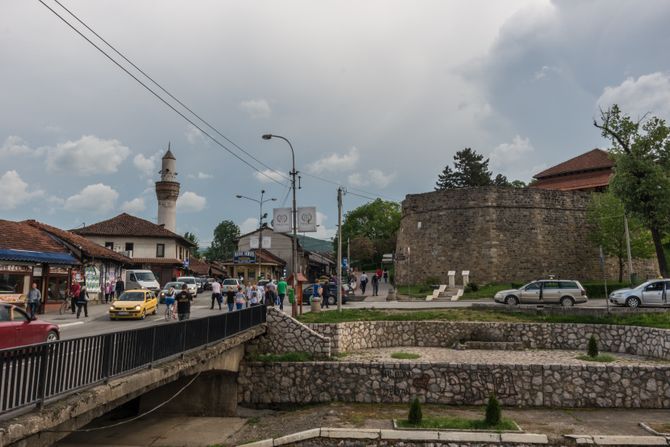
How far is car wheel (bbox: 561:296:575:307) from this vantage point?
26656 mm

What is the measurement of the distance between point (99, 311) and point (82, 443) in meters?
13.1

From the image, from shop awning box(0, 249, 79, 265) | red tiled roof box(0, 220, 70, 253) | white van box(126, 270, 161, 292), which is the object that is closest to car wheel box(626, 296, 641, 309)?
white van box(126, 270, 161, 292)

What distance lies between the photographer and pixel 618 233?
1547 inches

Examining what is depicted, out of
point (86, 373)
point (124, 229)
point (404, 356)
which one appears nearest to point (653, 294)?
point (404, 356)

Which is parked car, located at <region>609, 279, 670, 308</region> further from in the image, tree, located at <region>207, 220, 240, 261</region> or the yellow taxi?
tree, located at <region>207, 220, 240, 261</region>

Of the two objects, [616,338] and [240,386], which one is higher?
[616,338]

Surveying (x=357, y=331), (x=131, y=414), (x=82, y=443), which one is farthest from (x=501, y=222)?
(x=82, y=443)

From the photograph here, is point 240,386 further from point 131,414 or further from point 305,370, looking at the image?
point 131,414

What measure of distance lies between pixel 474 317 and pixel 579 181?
40751 millimetres

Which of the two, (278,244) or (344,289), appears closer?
(344,289)

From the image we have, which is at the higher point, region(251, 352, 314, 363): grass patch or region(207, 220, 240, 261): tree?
region(207, 220, 240, 261): tree

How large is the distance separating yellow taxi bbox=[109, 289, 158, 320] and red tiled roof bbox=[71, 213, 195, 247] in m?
32.2

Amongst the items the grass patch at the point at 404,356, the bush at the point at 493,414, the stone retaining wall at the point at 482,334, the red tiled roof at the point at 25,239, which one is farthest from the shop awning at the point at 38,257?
the bush at the point at 493,414

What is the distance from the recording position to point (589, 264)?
43000 millimetres
